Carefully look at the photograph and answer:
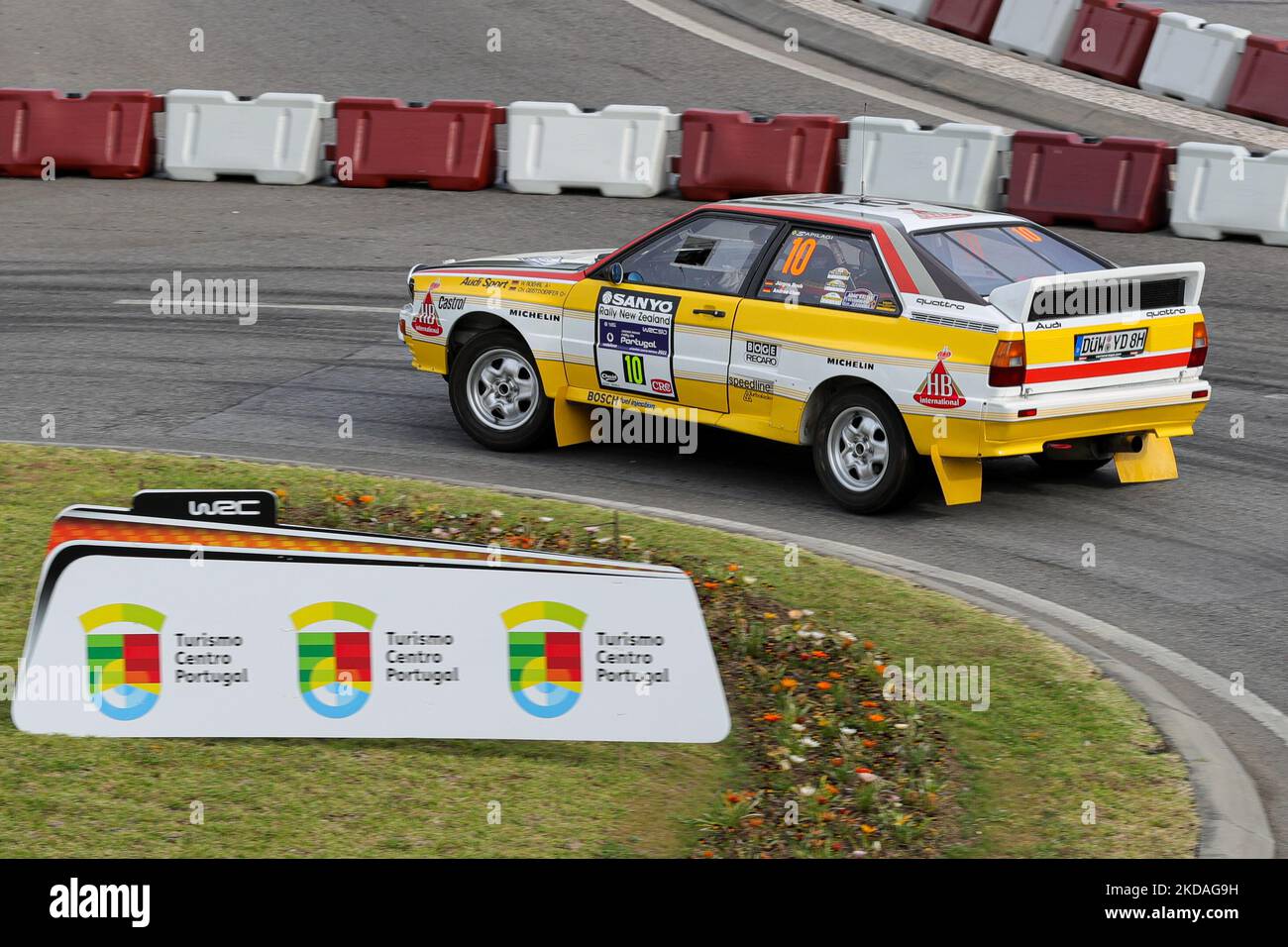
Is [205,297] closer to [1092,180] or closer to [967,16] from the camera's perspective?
[1092,180]

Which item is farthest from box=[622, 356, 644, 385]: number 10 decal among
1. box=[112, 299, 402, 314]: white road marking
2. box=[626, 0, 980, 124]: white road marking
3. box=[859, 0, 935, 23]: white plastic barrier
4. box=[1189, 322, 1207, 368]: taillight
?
box=[859, 0, 935, 23]: white plastic barrier

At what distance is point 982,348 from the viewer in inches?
357

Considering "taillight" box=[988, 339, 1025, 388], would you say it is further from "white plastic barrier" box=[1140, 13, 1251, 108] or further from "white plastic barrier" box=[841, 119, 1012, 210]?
"white plastic barrier" box=[1140, 13, 1251, 108]

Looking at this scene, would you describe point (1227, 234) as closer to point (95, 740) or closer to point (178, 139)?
point (178, 139)

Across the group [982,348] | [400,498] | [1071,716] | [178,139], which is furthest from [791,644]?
[178,139]

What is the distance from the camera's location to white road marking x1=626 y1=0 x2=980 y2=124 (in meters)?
21.3

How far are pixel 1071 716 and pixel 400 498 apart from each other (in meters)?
4.12

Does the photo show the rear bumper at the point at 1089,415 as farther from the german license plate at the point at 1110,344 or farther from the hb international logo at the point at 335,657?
the hb international logo at the point at 335,657

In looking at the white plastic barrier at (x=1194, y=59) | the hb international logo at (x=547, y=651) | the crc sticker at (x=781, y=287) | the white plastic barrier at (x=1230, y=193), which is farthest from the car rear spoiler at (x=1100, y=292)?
the white plastic barrier at (x=1194, y=59)

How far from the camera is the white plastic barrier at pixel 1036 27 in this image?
22.7 meters

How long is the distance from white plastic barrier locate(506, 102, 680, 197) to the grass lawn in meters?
11.1

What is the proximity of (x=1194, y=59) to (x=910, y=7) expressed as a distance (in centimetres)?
489

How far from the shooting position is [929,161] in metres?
17.3

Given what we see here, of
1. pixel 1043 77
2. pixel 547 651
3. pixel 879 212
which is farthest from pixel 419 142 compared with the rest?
pixel 547 651
